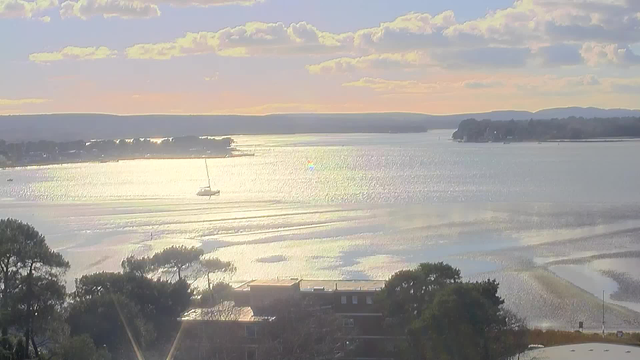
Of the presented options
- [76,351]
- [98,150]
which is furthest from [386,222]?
[98,150]

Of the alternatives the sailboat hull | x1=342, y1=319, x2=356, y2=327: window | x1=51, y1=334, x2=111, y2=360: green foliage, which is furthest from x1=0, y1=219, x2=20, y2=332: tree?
the sailboat hull

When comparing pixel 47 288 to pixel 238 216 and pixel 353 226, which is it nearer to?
pixel 353 226

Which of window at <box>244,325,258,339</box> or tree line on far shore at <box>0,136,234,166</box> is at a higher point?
tree line on far shore at <box>0,136,234,166</box>

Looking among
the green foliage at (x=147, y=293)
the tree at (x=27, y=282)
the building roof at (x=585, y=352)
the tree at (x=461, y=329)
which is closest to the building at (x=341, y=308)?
the green foliage at (x=147, y=293)

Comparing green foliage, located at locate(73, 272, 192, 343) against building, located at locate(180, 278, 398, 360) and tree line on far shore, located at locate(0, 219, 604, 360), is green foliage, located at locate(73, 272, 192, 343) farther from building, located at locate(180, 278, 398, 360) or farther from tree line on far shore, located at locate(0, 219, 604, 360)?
building, located at locate(180, 278, 398, 360)

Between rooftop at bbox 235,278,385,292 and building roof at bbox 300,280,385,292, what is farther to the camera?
building roof at bbox 300,280,385,292

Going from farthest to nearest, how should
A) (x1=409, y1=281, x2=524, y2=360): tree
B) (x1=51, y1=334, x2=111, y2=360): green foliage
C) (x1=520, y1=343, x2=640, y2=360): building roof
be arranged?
1. (x1=520, y1=343, x2=640, y2=360): building roof
2. (x1=409, y1=281, x2=524, y2=360): tree
3. (x1=51, y1=334, x2=111, y2=360): green foliage
